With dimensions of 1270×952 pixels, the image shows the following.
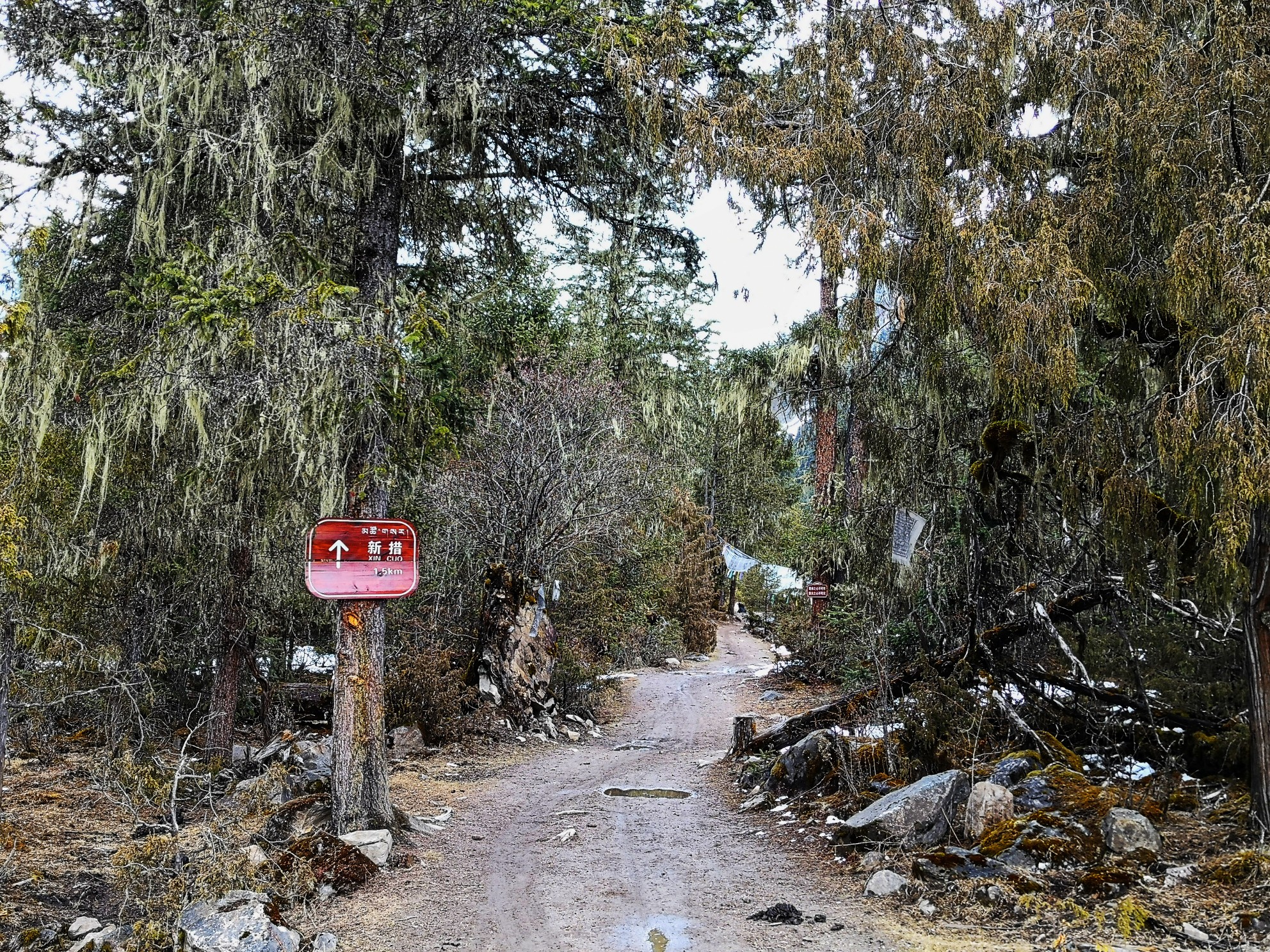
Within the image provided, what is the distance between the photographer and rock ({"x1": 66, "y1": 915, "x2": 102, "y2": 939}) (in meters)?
4.70

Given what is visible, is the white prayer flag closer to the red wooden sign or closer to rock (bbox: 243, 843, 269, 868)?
the red wooden sign

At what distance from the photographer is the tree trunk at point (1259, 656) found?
4.88 m

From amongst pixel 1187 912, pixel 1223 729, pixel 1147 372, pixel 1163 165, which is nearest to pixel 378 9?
pixel 1163 165

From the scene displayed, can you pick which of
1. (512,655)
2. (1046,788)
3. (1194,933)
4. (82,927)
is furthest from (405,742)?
(1194,933)

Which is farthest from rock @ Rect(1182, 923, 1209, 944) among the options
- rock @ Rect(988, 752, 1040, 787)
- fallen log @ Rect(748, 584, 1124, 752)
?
fallen log @ Rect(748, 584, 1124, 752)

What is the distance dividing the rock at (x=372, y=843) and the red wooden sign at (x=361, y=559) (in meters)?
1.70

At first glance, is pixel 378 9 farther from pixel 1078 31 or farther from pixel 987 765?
pixel 987 765

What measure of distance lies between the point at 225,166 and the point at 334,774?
4.37 metres

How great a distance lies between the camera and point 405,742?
32.3 feet

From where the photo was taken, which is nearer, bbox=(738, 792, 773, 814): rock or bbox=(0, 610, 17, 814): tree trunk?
bbox=(0, 610, 17, 814): tree trunk

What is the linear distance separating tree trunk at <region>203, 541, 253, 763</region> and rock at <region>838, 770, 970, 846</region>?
20.4 feet

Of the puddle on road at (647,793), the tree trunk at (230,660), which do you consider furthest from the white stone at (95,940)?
the puddle on road at (647,793)

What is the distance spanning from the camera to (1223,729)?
6156 millimetres

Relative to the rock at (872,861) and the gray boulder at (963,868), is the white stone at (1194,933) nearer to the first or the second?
the gray boulder at (963,868)
